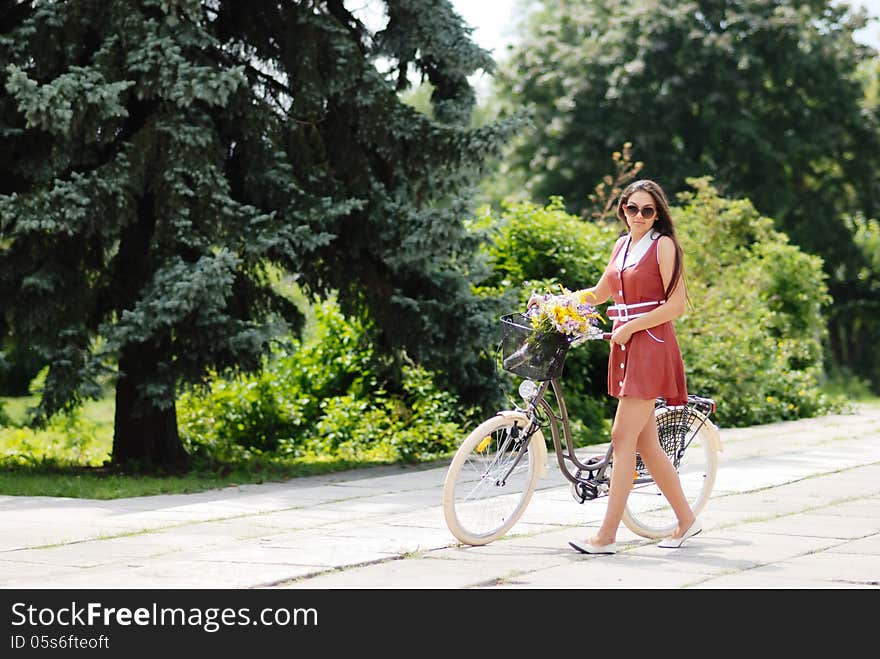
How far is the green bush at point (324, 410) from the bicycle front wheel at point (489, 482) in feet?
17.7

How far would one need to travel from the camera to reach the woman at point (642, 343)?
6590mm

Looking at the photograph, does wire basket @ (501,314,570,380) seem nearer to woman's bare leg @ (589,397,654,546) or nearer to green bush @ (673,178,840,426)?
woman's bare leg @ (589,397,654,546)

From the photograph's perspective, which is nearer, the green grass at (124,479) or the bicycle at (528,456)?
the bicycle at (528,456)

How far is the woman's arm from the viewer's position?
21.5ft

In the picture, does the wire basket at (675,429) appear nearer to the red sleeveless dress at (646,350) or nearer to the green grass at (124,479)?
the red sleeveless dress at (646,350)

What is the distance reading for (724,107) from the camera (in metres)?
32.5

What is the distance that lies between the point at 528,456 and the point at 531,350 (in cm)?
61

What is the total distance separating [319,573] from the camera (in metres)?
5.97

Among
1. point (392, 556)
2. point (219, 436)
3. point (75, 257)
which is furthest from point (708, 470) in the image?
point (219, 436)

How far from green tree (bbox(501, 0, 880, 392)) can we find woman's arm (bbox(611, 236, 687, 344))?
25700 mm

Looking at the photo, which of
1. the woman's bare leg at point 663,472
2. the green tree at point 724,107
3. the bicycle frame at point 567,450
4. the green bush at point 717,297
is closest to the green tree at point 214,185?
the green bush at point 717,297

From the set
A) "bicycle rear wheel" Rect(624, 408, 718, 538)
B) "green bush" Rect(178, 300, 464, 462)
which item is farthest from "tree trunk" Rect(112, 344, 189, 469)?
"bicycle rear wheel" Rect(624, 408, 718, 538)
